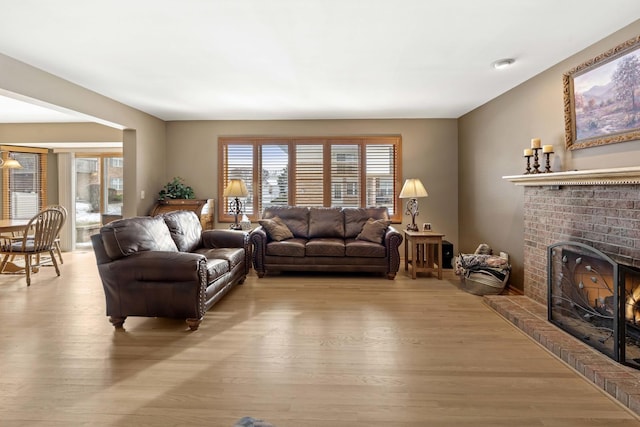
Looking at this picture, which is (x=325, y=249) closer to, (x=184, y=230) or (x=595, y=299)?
(x=184, y=230)

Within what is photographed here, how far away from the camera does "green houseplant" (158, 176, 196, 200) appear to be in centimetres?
595

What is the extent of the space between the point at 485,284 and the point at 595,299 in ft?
4.53

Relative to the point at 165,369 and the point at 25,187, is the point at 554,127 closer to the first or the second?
the point at 165,369

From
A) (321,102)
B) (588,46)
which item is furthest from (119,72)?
(588,46)

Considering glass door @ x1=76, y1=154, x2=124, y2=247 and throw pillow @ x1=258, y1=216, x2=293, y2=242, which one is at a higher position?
glass door @ x1=76, y1=154, x2=124, y2=247

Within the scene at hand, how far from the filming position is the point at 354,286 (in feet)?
14.5

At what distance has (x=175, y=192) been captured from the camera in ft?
19.6

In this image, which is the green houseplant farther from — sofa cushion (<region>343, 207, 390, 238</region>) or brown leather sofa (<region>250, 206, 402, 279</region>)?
sofa cushion (<region>343, 207, 390, 238</region>)

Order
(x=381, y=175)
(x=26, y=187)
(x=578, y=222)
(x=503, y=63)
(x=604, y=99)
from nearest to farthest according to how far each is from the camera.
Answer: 1. (x=604, y=99)
2. (x=578, y=222)
3. (x=503, y=63)
4. (x=381, y=175)
5. (x=26, y=187)

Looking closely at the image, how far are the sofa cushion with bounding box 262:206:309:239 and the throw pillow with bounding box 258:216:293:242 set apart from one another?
201 mm

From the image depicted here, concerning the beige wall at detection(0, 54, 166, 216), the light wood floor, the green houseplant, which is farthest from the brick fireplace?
the beige wall at detection(0, 54, 166, 216)

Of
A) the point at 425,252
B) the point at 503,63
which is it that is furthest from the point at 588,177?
the point at 425,252

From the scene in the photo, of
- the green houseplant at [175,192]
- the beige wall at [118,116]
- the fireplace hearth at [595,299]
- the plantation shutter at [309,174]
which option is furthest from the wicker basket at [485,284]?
the beige wall at [118,116]

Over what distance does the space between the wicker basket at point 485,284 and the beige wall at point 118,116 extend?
5.03m
